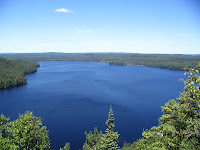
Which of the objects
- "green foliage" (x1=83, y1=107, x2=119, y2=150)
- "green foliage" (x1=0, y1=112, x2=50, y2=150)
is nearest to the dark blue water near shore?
"green foliage" (x1=83, y1=107, x2=119, y2=150)

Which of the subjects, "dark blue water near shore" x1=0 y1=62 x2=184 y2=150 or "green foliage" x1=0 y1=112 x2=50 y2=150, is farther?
"dark blue water near shore" x1=0 y1=62 x2=184 y2=150

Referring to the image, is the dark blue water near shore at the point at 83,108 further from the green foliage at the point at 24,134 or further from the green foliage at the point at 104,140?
the green foliage at the point at 24,134

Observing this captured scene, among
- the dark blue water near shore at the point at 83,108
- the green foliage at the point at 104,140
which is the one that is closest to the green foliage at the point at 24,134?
the green foliage at the point at 104,140

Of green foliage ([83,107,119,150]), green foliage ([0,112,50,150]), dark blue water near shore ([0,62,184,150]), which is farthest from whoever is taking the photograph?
dark blue water near shore ([0,62,184,150])

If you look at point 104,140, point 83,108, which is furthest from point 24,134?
point 83,108

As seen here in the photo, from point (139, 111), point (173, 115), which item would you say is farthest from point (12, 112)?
point (173, 115)

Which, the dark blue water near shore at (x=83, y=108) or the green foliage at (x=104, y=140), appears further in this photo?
the dark blue water near shore at (x=83, y=108)

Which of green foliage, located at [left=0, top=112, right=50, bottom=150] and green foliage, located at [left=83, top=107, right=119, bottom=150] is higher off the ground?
green foliage, located at [left=0, top=112, right=50, bottom=150]

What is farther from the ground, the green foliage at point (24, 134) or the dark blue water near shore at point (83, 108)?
the green foliage at point (24, 134)

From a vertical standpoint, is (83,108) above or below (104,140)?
below

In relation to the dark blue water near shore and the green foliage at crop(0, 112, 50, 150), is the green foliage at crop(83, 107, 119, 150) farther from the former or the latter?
the dark blue water near shore

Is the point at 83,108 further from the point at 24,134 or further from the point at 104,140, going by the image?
the point at 24,134

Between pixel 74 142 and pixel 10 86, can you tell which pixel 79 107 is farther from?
pixel 10 86

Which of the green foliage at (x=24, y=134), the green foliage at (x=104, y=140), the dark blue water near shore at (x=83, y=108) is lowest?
the dark blue water near shore at (x=83, y=108)
